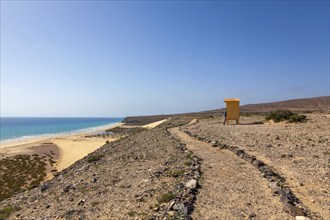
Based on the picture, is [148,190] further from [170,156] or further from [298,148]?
[298,148]

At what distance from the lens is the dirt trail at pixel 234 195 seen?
8.34 metres

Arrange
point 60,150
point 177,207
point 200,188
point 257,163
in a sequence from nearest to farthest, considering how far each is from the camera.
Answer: point 177,207 → point 200,188 → point 257,163 → point 60,150

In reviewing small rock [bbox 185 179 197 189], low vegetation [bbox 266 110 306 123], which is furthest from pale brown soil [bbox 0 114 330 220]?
low vegetation [bbox 266 110 306 123]

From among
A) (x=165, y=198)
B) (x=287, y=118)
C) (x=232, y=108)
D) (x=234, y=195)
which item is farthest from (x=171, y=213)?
(x=287, y=118)

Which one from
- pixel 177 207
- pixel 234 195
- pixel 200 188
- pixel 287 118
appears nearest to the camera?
pixel 177 207

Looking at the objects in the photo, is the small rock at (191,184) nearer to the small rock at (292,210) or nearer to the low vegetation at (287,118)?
the small rock at (292,210)

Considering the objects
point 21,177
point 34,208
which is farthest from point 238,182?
point 21,177

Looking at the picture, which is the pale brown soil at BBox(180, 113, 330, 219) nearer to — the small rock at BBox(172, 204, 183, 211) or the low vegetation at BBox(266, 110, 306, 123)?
the small rock at BBox(172, 204, 183, 211)

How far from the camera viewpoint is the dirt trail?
8.34 metres

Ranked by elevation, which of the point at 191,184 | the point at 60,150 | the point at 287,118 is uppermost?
the point at 287,118

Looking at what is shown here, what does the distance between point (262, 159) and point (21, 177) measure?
81.5 feet

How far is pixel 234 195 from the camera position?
32.4 feet

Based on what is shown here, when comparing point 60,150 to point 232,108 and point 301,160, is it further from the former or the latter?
point 301,160

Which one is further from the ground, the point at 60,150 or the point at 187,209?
the point at 187,209
